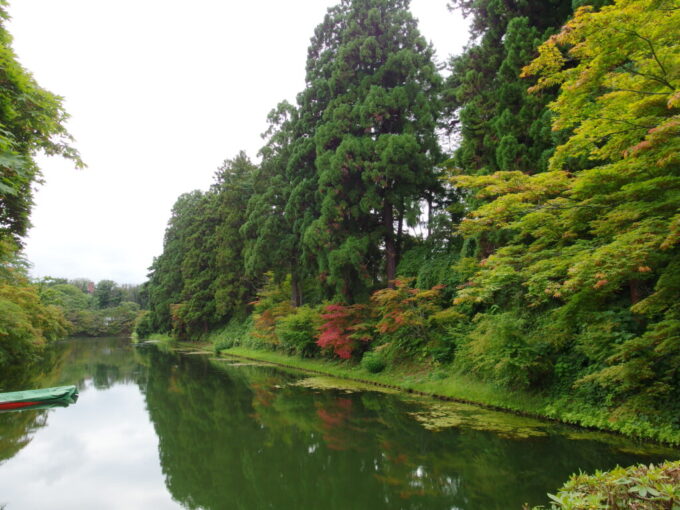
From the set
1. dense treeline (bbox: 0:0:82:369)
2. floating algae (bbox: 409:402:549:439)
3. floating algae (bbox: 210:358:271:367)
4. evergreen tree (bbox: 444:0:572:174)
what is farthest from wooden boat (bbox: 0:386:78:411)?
evergreen tree (bbox: 444:0:572:174)

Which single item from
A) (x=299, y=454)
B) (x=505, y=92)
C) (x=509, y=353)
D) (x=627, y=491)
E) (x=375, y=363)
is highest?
(x=505, y=92)

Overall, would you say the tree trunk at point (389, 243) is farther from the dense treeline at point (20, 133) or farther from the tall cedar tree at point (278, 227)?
the dense treeline at point (20, 133)

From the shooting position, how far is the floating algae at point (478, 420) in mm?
7150

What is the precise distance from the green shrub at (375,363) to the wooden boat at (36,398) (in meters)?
8.54

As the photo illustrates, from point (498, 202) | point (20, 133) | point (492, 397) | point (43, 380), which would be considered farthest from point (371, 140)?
point (43, 380)

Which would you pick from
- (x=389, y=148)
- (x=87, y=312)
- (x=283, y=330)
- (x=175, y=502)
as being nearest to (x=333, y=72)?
(x=389, y=148)

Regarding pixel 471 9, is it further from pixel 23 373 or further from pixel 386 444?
pixel 23 373

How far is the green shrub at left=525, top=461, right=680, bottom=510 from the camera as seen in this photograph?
2.20m

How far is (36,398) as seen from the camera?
10.2 meters

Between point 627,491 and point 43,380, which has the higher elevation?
point 627,491

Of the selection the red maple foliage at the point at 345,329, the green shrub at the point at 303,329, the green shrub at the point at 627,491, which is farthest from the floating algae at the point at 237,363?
the green shrub at the point at 627,491

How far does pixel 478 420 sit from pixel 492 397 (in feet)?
3.97

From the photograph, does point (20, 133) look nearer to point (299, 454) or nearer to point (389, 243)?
point (299, 454)

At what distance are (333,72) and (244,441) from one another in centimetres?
1388
